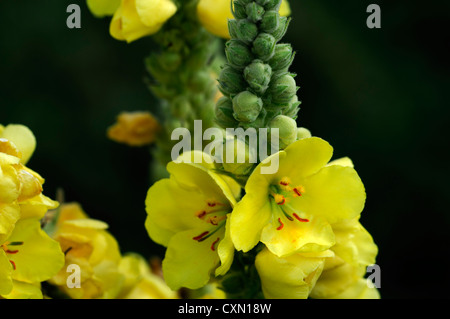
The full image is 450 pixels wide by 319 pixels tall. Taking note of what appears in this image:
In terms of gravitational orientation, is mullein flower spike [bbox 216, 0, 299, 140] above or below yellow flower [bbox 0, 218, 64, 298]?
above

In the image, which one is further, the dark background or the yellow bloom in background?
the dark background

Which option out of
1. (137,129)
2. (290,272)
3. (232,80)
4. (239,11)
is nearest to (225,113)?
(232,80)

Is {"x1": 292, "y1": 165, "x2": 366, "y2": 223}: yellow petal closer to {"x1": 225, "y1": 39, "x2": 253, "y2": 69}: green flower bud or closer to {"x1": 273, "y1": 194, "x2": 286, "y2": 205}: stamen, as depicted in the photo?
{"x1": 273, "y1": 194, "x2": 286, "y2": 205}: stamen

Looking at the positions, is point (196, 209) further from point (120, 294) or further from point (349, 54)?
point (349, 54)

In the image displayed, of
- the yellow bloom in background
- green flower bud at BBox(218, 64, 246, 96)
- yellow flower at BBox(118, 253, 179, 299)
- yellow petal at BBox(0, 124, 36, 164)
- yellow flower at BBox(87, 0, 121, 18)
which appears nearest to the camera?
green flower bud at BBox(218, 64, 246, 96)

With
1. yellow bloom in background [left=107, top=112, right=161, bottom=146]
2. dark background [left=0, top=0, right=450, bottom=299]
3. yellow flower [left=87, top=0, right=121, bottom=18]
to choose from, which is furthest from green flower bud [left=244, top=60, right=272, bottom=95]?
dark background [left=0, top=0, right=450, bottom=299]

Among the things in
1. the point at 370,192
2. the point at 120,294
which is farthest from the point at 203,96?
the point at 370,192

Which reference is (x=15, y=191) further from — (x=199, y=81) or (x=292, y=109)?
(x=199, y=81)
